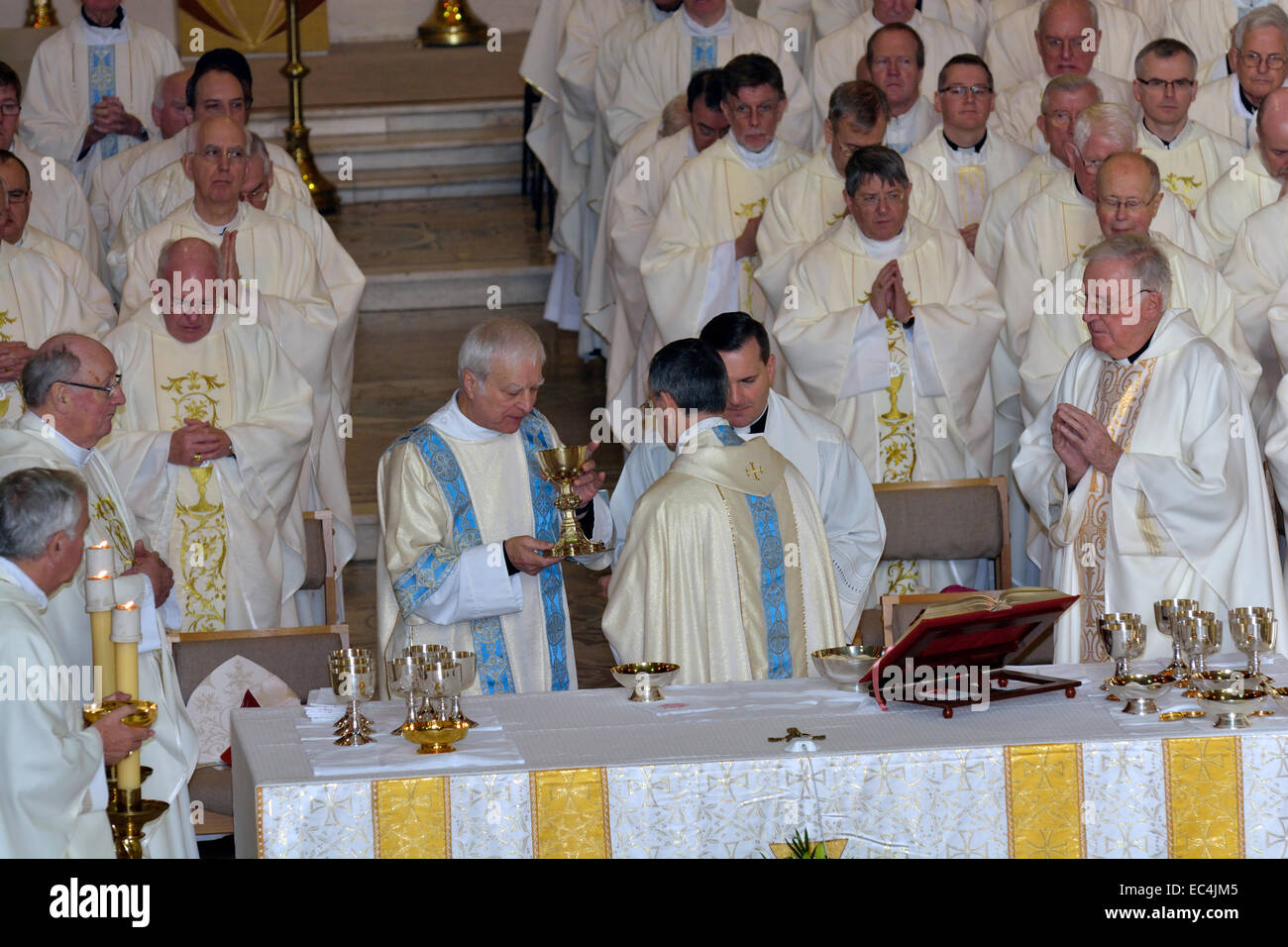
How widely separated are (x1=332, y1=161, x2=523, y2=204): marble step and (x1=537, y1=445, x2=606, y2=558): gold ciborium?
29.5 ft

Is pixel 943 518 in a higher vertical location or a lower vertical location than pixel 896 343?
lower

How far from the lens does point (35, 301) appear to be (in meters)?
8.06

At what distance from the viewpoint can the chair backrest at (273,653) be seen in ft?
20.1

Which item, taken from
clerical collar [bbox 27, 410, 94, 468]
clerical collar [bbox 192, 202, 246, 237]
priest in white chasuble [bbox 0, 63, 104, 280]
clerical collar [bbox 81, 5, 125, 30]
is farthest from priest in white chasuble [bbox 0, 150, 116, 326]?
clerical collar [bbox 27, 410, 94, 468]

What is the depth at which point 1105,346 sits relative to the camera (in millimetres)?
6102

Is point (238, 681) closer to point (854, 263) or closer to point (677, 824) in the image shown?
point (677, 824)

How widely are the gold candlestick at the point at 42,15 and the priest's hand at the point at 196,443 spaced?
9.02 m

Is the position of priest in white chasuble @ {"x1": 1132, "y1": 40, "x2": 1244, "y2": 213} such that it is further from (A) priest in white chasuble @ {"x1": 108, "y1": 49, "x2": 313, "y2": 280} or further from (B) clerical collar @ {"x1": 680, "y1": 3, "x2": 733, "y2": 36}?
(A) priest in white chasuble @ {"x1": 108, "y1": 49, "x2": 313, "y2": 280}

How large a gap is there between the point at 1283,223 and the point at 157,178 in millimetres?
4916

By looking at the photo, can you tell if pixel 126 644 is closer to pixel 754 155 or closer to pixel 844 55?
pixel 754 155

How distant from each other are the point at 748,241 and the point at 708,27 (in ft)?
7.70

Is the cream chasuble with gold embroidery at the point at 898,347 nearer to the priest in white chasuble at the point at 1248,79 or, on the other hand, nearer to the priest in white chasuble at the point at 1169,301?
the priest in white chasuble at the point at 1169,301

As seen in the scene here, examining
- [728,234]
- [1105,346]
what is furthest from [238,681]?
[728,234]

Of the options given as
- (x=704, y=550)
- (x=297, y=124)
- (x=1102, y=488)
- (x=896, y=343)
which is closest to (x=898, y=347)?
(x=896, y=343)
